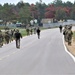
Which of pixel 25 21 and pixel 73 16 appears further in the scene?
pixel 73 16

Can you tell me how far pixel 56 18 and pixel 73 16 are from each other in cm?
1357

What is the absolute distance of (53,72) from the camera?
57.8ft

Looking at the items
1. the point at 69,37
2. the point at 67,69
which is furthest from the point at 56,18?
the point at 67,69

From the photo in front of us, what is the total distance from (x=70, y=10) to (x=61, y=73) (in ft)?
587

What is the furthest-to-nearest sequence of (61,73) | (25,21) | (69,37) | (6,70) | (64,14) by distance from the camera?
(64,14), (25,21), (69,37), (6,70), (61,73)

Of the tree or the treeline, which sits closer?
the treeline

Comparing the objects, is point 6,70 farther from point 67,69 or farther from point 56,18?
point 56,18

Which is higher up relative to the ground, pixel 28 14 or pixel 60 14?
pixel 28 14

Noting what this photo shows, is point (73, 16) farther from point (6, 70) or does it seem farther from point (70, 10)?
point (6, 70)

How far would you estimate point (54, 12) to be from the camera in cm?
18312

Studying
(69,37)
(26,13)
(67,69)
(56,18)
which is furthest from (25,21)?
(67,69)

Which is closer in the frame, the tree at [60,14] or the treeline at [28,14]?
the treeline at [28,14]

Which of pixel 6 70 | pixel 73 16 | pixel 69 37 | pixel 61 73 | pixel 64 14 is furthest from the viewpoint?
pixel 73 16

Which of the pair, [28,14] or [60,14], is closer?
[28,14]
